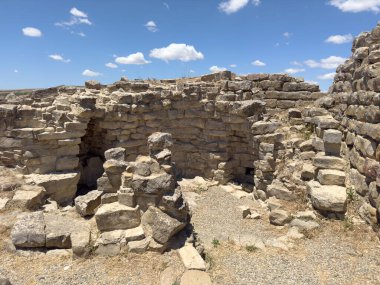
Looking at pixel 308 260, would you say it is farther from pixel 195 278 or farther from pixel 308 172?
pixel 308 172

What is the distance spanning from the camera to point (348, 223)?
6.50 meters

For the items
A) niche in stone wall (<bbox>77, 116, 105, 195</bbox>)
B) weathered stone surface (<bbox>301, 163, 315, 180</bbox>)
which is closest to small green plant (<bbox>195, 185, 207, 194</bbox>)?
weathered stone surface (<bbox>301, 163, 315, 180</bbox>)

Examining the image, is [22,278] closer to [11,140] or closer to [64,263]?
[64,263]

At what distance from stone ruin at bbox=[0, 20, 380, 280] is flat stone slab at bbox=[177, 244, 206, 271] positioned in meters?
0.34

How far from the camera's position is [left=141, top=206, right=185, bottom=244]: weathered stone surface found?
5.63 metres

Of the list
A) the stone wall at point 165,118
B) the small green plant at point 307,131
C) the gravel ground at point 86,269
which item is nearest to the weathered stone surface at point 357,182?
the small green plant at point 307,131

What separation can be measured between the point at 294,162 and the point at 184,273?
483 cm

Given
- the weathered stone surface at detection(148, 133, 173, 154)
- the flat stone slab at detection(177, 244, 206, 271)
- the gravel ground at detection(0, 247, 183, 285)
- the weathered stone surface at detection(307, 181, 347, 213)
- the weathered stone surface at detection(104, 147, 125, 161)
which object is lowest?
the gravel ground at detection(0, 247, 183, 285)

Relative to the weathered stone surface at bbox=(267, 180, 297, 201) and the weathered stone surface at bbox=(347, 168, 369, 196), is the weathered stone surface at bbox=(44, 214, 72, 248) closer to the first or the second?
the weathered stone surface at bbox=(267, 180, 297, 201)

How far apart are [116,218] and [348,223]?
468 centimetres

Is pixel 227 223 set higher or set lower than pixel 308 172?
lower

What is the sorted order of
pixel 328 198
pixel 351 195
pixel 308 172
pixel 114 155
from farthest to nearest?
pixel 308 172, pixel 114 155, pixel 351 195, pixel 328 198

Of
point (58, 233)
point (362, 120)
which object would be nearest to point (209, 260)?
point (58, 233)

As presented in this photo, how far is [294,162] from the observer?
8.58 meters
